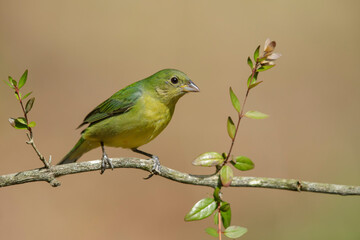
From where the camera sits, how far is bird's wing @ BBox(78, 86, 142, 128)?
16.4 ft

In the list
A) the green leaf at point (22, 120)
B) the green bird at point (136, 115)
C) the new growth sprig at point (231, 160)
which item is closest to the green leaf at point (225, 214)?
the new growth sprig at point (231, 160)

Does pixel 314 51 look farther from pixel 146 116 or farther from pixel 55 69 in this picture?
pixel 146 116

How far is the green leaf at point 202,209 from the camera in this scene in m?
2.44

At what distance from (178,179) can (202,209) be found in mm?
681

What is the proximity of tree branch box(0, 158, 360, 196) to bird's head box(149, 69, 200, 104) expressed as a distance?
1.76m

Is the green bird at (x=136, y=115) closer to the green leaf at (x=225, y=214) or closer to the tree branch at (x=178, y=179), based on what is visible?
the tree branch at (x=178, y=179)

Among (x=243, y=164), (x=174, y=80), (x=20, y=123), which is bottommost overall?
(x=243, y=164)

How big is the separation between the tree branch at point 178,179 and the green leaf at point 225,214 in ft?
1.06

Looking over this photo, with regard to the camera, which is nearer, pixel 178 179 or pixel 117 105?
pixel 178 179

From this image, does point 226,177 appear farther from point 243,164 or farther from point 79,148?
point 79,148

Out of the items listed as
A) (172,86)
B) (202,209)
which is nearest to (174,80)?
(172,86)

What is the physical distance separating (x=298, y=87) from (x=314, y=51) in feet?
3.96

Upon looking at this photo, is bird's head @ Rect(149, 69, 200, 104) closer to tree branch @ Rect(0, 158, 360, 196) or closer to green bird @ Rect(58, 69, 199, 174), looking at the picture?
green bird @ Rect(58, 69, 199, 174)

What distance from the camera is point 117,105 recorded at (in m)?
5.06
